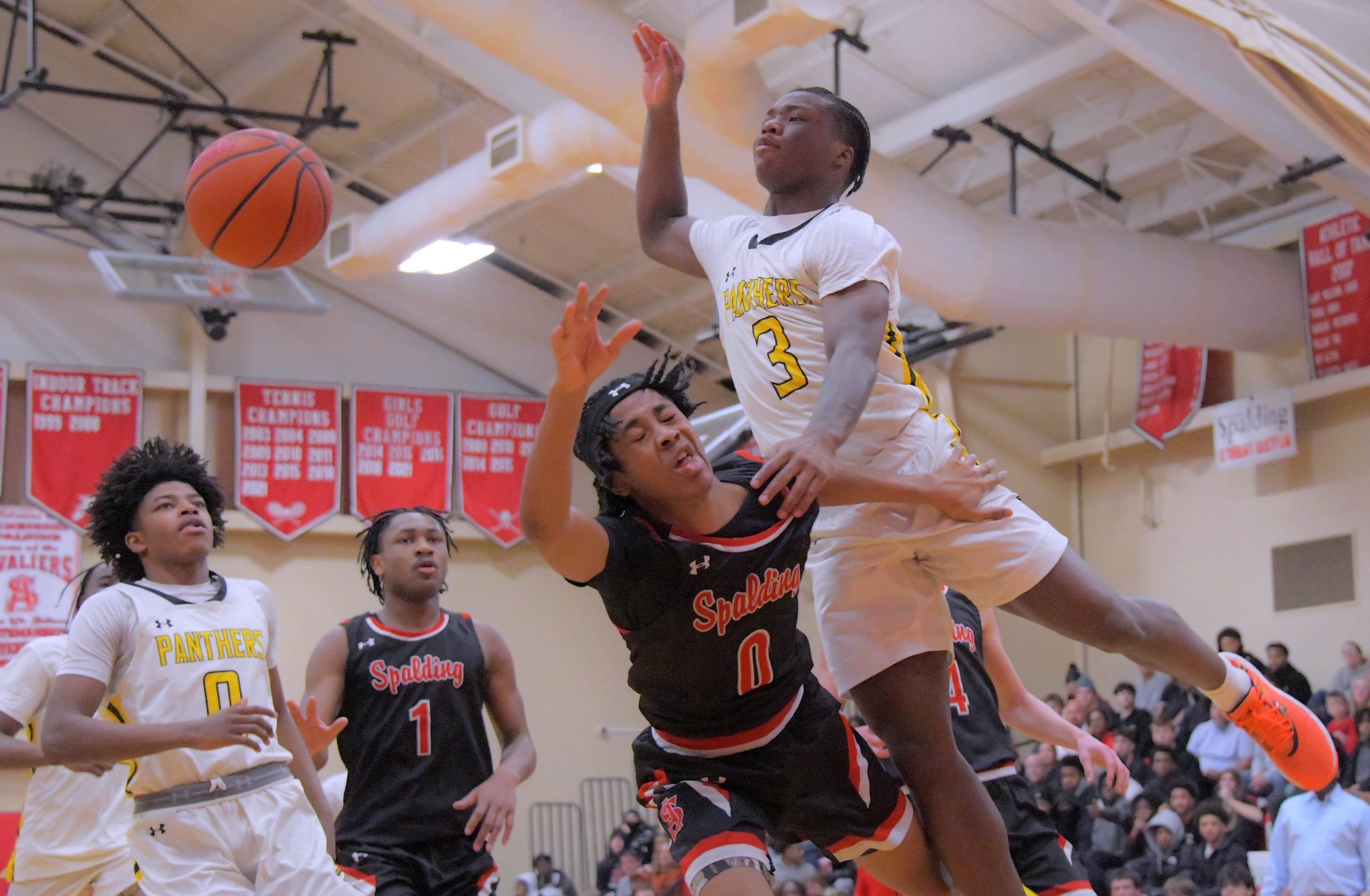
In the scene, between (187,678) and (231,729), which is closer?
(231,729)

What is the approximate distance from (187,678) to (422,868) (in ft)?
3.44

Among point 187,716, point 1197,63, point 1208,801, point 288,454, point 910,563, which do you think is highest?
point 1197,63

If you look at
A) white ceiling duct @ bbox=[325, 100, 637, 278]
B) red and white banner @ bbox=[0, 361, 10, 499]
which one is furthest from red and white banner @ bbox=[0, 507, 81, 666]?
white ceiling duct @ bbox=[325, 100, 637, 278]

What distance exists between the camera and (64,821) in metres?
5.70

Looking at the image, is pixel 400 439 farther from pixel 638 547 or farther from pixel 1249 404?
pixel 638 547

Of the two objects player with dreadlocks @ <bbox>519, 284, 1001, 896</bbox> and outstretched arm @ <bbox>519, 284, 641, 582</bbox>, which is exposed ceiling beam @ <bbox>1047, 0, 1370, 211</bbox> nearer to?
player with dreadlocks @ <bbox>519, 284, 1001, 896</bbox>

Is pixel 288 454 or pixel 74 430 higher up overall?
pixel 74 430

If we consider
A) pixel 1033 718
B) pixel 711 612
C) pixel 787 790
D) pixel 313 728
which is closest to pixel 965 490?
pixel 711 612

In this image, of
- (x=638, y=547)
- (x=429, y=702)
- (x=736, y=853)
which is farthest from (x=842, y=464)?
(x=429, y=702)

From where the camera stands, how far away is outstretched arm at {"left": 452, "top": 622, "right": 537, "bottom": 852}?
16.2 feet

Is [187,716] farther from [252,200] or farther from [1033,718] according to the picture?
[252,200]

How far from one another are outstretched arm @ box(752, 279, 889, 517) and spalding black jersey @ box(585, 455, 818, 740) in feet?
0.64

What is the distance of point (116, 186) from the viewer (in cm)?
1448

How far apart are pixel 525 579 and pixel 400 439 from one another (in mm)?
2146
